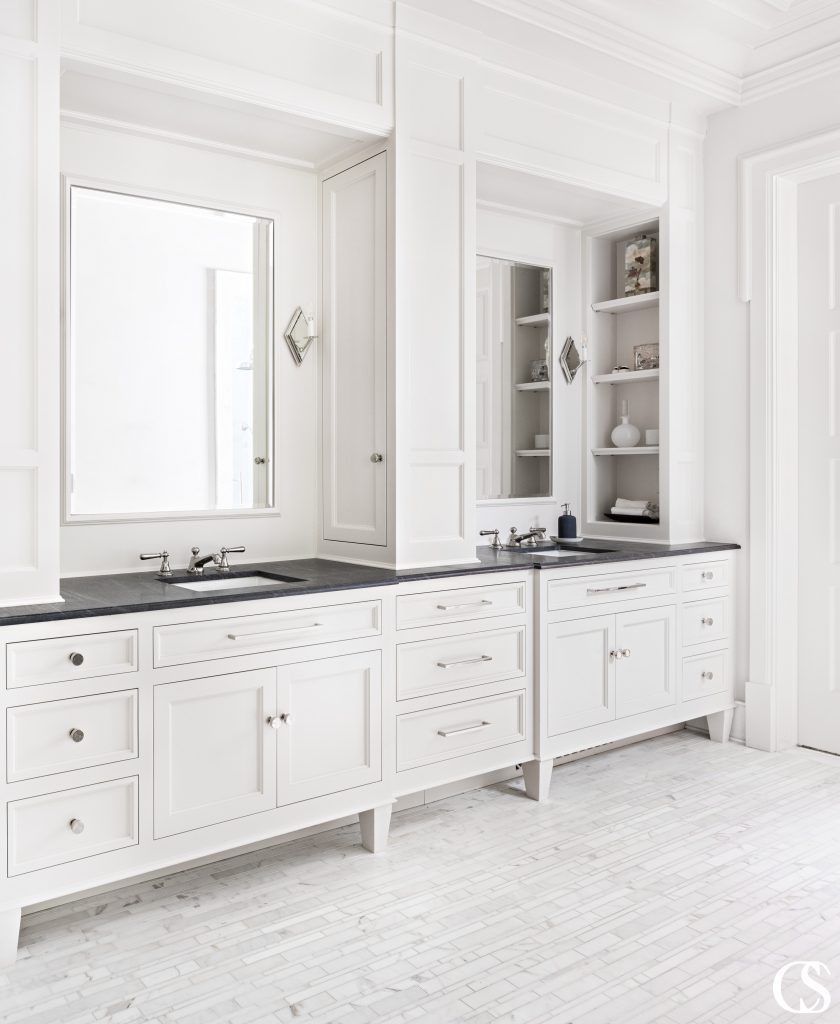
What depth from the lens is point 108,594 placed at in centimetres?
245

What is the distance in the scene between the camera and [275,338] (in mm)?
3258

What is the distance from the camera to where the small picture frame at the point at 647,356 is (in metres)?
4.13

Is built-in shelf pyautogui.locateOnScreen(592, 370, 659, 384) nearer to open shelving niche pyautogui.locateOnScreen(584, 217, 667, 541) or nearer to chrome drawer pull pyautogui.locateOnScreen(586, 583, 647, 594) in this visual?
open shelving niche pyautogui.locateOnScreen(584, 217, 667, 541)

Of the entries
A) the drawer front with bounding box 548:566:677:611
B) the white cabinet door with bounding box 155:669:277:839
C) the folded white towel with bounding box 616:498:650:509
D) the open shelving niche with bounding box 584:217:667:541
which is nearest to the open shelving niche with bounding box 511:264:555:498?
the open shelving niche with bounding box 584:217:667:541

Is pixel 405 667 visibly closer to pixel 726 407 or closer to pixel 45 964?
pixel 45 964

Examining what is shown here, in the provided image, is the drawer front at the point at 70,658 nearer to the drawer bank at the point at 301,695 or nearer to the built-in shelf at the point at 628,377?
the drawer bank at the point at 301,695

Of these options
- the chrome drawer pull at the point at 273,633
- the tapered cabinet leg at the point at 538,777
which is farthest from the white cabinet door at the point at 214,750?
the tapered cabinet leg at the point at 538,777

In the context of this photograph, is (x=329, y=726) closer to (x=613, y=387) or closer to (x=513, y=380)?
(x=513, y=380)

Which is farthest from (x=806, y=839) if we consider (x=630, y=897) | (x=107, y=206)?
(x=107, y=206)

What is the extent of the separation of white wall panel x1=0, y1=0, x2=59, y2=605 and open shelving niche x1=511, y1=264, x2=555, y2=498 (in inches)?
85.3

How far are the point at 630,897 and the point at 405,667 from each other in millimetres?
969

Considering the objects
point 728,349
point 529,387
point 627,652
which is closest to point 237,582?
point 627,652

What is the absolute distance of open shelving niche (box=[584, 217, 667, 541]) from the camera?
4199 millimetres

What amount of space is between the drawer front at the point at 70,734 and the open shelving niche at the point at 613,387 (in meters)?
2.62
